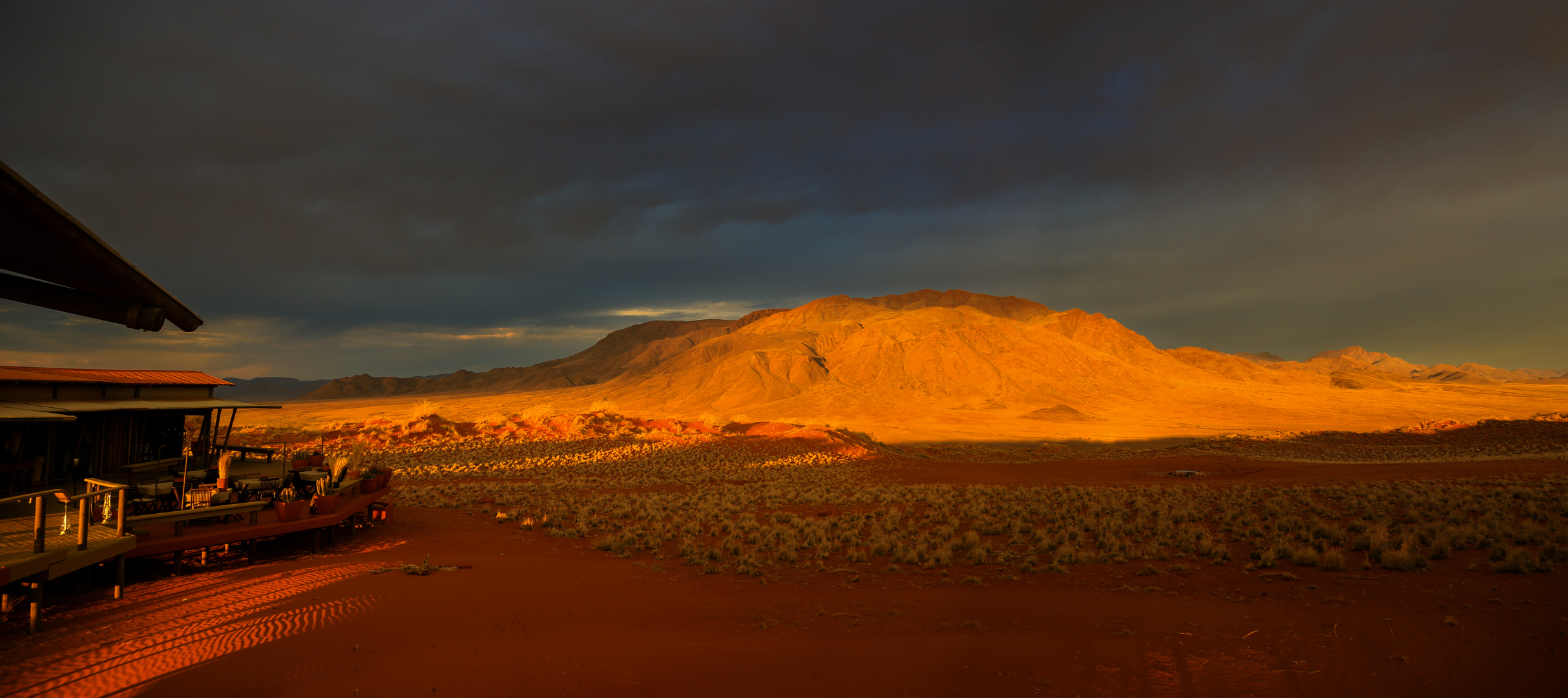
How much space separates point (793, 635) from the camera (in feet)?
25.7

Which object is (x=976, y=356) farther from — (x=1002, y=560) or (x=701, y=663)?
(x=701, y=663)

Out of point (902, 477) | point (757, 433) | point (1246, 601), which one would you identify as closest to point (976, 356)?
point (757, 433)

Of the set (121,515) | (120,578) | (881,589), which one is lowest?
(881,589)

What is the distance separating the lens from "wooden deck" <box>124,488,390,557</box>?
8.82m

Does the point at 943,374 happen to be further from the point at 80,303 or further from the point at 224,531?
the point at 80,303

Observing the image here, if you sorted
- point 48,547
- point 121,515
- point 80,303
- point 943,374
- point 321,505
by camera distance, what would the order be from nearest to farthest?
1. point 80,303
2. point 48,547
3. point 121,515
4. point 321,505
5. point 943,374

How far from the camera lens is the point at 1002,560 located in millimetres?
11891

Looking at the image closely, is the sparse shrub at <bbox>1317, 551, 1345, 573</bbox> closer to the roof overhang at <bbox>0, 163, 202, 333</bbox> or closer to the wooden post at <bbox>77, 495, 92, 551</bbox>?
the roof overhang at <bbox>0, 163, 202, 333</bbox>

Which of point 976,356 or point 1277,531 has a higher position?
point 976,356

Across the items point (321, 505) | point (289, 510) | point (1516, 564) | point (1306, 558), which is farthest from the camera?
point (321, 505)

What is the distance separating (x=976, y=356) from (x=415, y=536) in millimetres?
85086

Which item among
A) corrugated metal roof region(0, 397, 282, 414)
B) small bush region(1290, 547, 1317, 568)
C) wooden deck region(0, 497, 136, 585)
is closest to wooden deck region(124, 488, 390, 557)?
wooden deck region(0, 497, 136, 585)

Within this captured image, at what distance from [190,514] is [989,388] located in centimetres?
8149

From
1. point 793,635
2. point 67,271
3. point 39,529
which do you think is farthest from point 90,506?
point 793,635
